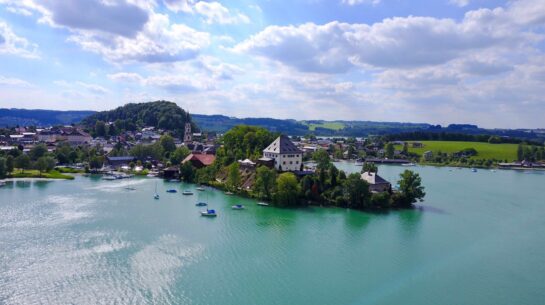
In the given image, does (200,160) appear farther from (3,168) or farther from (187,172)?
(3,168)

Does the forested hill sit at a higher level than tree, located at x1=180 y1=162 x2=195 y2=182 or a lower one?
higher

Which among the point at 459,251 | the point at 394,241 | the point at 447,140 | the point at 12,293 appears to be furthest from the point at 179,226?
the point at 447,140

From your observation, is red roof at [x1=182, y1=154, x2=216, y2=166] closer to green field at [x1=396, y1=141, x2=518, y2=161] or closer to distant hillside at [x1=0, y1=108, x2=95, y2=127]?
green field at [x1=396, y1=141, x2=518, y2=161]

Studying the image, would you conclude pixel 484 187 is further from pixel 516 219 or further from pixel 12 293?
pixel 12 293


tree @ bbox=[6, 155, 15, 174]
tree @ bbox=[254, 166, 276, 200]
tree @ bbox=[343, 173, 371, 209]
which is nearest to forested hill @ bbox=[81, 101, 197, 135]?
tree @ bbox=[6, 155, 15, 174]

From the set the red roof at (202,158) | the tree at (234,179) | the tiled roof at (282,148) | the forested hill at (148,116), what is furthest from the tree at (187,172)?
the forested hill at (148,116)

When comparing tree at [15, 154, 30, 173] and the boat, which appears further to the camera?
tree at [15, 154, 30, 173]
